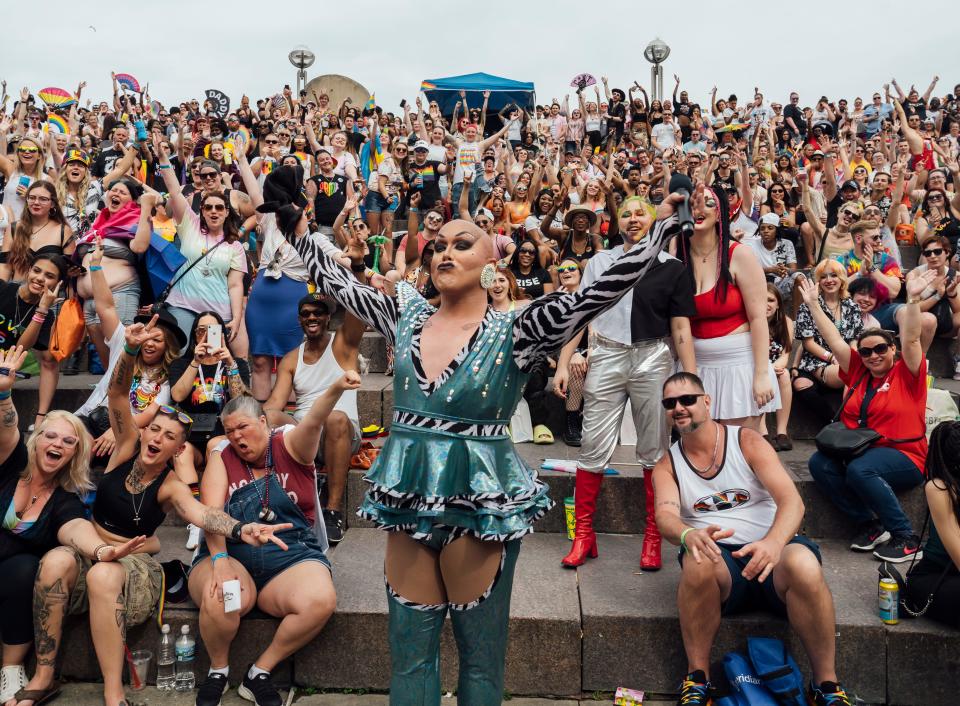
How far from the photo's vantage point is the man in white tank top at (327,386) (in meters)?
4.69

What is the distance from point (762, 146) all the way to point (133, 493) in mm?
11160

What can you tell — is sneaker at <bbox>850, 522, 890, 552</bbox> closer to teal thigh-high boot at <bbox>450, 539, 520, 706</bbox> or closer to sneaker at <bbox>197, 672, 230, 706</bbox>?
teal thigh-high boot at <bbox>450, 539, 520, 706</bbox>

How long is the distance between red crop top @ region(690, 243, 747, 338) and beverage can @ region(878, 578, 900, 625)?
4.51ft

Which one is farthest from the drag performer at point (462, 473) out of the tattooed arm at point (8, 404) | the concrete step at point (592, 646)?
the tattooed arm at point (8, 404)

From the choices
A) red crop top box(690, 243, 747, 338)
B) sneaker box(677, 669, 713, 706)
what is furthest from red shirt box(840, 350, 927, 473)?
sneaker box(677, 669, 713, 706)

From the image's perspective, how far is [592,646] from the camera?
3.72 meters

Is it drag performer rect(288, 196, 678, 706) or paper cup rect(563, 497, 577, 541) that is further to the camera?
paper cup rect(563, 497, 577, 541)

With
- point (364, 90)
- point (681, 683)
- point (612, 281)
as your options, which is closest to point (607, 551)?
point (681, 683)

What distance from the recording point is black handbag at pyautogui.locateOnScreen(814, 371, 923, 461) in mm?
4445

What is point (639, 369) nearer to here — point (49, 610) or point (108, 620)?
point (108, 620)

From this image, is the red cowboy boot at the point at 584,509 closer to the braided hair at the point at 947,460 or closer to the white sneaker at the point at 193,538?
the braided hair at the point at 947,460

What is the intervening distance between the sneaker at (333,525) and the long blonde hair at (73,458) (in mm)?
1274

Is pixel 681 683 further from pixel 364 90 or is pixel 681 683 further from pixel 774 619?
pixel 364 90

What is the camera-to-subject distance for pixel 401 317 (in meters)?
2.50
